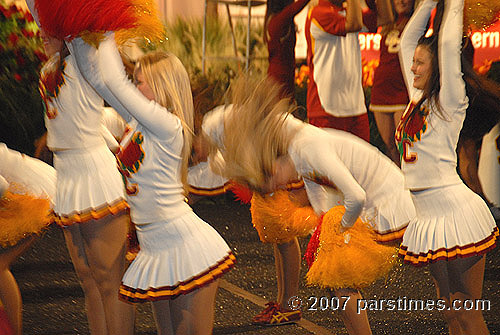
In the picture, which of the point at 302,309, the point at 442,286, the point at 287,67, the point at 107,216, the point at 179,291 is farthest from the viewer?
the point at 287,67

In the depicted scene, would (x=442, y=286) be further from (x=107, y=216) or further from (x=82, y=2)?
(x=82, y=2)

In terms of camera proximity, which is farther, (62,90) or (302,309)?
(302,309)

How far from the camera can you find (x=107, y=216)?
3867 mm

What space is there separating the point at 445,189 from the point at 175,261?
126cm

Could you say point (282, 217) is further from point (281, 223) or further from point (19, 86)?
point (19, 86)

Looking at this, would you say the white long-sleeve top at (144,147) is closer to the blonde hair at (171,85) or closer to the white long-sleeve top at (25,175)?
the blonde hair at (171,85)

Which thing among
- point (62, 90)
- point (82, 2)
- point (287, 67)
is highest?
point (82, 2)

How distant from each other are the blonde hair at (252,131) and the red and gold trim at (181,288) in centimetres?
37

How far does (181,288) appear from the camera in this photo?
3125 mm

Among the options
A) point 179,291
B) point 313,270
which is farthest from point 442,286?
point 179,291

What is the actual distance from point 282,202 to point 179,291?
1.07 metres

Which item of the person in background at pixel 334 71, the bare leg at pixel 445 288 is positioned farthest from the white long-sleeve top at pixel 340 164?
the person in background at pixel 334 71

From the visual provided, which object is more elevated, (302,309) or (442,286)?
(442,286)

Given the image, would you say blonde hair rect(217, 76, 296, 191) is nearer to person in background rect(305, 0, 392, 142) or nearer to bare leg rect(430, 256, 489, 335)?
bare leg rect(430, 256, 489, 335)
